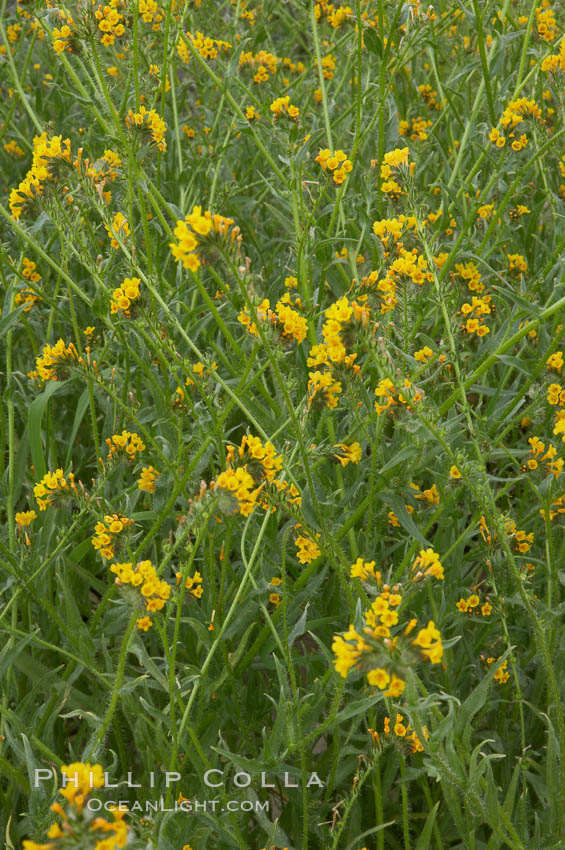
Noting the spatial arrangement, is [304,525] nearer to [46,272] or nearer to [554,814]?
[554,814]

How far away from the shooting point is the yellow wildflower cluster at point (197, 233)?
4.39 ft

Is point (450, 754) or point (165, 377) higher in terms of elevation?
point (165, 377)

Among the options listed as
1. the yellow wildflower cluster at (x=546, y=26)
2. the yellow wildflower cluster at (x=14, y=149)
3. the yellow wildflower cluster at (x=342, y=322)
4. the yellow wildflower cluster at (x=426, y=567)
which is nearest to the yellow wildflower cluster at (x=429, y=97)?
the yellow wildflower cluster at (x=546, y=26)

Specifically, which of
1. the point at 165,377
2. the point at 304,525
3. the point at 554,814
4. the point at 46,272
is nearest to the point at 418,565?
the point at 304,525

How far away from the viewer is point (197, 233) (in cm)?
135

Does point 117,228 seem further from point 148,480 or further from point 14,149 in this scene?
point 14,149

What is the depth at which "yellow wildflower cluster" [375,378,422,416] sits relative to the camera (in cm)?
151

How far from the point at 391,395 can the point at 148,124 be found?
3.22 feet

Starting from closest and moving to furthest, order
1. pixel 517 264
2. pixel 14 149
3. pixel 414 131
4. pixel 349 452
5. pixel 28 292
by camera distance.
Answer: pixel 349 452, pixel 517 264, pixel 28 292, pixel 414 131, pixel 14 149

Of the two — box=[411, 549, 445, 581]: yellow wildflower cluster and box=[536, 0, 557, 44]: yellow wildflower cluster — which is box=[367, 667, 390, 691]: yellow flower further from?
box=[536, 0, 557, 44]: yellow wildflower cluster

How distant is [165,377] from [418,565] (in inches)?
38.5

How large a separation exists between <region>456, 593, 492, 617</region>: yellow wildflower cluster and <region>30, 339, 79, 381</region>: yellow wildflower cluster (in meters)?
1.12

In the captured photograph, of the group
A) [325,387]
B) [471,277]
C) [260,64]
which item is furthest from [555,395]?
[260,64]

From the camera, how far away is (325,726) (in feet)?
4.82
